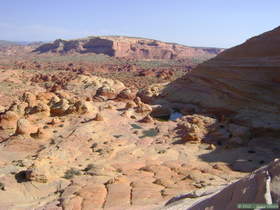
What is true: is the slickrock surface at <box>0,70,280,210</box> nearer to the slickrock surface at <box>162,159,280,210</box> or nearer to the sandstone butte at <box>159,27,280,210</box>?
the sandstone butte at <box>159,27,280,210</box>

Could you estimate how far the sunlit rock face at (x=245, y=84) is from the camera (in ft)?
72.1

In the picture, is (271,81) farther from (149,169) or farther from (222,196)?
(222,196)

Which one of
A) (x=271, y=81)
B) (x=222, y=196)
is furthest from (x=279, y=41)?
Answer: (x=222, y=196)

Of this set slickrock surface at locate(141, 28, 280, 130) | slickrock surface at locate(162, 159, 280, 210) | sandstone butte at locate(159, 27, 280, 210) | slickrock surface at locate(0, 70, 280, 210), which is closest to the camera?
slickrock surface at locate(162, 159, 280, 210)

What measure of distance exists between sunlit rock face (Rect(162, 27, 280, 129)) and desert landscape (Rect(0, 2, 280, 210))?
7 cm

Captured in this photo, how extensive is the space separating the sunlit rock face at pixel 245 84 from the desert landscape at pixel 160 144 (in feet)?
0.22

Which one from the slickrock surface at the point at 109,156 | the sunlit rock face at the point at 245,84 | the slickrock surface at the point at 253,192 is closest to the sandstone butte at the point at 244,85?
the sunlit rock face at the point at 245,84

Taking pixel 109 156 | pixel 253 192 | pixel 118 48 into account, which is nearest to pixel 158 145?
pixel 109 156

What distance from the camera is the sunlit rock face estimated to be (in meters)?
22.0

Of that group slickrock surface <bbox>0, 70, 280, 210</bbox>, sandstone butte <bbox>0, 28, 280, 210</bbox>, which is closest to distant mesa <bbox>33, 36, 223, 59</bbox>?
sandstone butte <bbox>0, 28, 280, 210</bbox>

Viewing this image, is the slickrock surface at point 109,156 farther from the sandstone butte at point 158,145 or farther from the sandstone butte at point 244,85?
the sandstone butte at point 244,85

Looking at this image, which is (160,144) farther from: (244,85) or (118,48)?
(118,48)

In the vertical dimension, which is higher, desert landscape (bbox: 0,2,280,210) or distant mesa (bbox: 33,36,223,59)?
distant mesa (bbox: 33,36,223,59)

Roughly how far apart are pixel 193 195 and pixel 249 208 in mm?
4222
